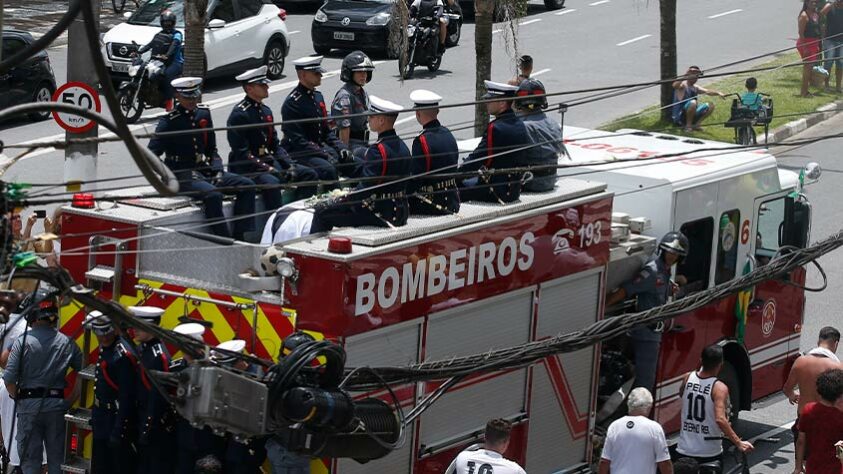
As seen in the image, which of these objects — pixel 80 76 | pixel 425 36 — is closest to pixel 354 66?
pixel 80 76

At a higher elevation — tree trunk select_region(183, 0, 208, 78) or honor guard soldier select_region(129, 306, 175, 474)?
tree trunk select_region(183, 0, 208, 78)

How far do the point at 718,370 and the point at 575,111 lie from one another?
1448cm

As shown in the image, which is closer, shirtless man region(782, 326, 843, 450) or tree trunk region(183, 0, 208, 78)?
shirtless man region(782, 326, 843, 450)

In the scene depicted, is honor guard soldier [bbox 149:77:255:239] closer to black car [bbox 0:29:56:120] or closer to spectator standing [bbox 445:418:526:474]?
spectator standing [bbox 445:418:526:474]

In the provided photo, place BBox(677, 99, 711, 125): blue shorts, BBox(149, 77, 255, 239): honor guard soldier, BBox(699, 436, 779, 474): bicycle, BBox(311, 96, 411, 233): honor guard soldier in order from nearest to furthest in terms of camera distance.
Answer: BBox(311, 96, 411, 233): honor guard soldier
BBox(149, 77, 255, 239): honor guard soldier
BBox(699, 436, 779, 474): bicycle
BBox(677, 99, 711, 125): blue shorts

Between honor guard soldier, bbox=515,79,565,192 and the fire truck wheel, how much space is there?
8.21 ft

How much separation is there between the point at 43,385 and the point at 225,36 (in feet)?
53.4

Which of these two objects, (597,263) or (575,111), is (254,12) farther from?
(597,263)

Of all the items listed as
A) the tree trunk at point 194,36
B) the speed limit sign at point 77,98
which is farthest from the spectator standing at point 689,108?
the speed limit sign at point 77,98

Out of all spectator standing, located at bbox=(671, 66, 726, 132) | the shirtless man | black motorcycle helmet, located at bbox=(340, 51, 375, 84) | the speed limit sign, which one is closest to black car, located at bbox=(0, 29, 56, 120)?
the speed limit sign

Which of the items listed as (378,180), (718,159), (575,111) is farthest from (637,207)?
(575,111)

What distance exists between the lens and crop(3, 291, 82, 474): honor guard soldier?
978cm

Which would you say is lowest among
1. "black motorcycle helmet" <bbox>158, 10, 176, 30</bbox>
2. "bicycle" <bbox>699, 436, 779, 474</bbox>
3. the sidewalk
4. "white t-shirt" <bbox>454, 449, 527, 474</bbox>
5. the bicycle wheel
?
"bicycle" <bbox>699, 436, 779, 474</bbox>

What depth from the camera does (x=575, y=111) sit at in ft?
83.1
